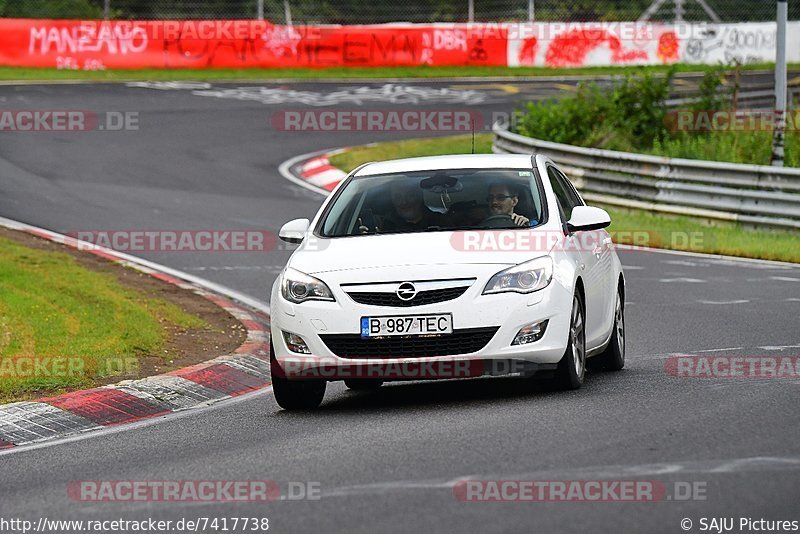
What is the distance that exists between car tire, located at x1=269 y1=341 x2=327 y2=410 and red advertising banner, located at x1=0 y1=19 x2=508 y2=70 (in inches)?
1252

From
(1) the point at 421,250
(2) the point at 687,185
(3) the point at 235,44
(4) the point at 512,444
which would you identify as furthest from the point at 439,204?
(3) the point at 235,44

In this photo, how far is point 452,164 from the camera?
409 inches

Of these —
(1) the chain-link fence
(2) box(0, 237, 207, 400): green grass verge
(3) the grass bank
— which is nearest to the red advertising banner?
(1) the chain-link fence

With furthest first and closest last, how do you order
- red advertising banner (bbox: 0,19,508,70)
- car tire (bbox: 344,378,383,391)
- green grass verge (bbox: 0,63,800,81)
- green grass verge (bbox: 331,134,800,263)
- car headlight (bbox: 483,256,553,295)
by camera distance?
1. red advertising banner (bbox: 0,19,508,70)
2. green grass verge (bbox: 0,63,800,81)
3. green grass verge (bbox: 331,134,800,263)
4. car tire (bbox: 344,378,383,391)
5. car headlight (bbox: 483,256,553,295)

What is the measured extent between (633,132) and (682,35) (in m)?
19.8

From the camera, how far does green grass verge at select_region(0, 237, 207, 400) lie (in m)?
10.8

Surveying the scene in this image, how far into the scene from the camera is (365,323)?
29.5ft

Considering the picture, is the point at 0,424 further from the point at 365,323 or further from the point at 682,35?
the point at 682,35

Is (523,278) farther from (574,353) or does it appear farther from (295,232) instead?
(295,232)

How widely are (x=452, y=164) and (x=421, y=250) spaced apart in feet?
4.31

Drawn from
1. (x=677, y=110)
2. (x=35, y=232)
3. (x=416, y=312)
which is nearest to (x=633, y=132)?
(x=677, y=110)

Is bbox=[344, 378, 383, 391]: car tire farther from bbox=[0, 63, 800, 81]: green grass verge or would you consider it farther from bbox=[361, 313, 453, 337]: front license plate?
bbox=[0, 63, 800, 81]: green grass verge

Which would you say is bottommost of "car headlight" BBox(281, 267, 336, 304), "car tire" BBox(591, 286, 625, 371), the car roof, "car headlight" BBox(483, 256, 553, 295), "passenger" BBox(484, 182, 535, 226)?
"car tire" BBox(591, 286, 625, 371)

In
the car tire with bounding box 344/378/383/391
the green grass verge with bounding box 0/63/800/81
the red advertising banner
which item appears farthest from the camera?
the red advertising banner
